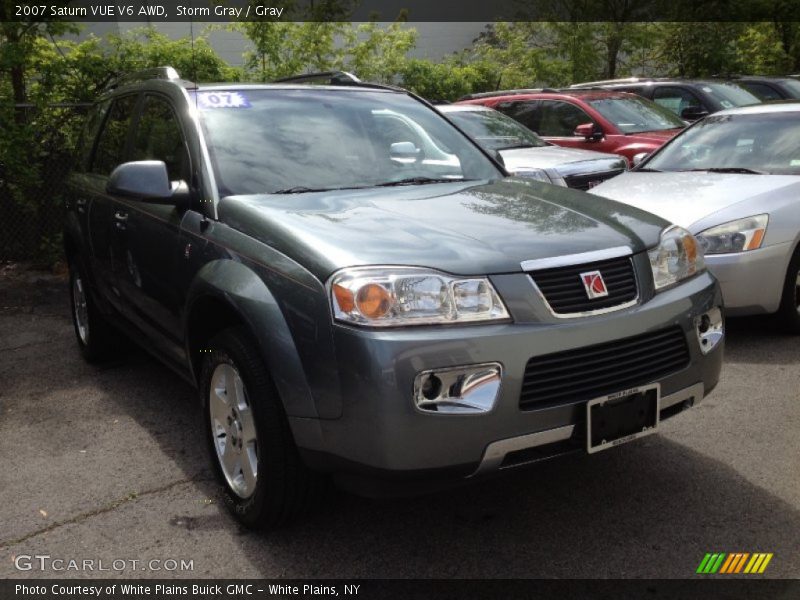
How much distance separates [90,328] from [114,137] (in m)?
1.26

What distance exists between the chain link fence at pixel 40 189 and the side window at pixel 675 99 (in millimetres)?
7632

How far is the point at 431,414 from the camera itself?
2.68 m

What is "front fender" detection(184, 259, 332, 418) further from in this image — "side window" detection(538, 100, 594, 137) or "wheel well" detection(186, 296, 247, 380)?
"side window" detection(538, 100, 594, 137)

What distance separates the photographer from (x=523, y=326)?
2812 mm

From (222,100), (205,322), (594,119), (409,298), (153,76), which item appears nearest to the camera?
(409,298)

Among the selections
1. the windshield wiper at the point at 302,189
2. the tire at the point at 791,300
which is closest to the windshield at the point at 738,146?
the tire at the point at 791,300

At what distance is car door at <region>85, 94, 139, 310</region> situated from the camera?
15.5 feet

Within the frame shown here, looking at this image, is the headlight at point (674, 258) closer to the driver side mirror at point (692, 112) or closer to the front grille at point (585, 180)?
the front grille at point (585, 180)

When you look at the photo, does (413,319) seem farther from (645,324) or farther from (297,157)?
(297,157)

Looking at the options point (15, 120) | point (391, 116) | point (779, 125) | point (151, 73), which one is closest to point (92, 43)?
point (15, 120)

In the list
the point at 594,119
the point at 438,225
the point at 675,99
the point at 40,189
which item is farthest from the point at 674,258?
the point at 675,99

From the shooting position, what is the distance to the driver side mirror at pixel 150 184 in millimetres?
3662

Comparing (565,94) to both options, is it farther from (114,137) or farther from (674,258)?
(674,258)

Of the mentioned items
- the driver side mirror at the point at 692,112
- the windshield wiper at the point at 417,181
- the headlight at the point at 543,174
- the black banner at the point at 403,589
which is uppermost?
the windshield wiper at the point at 417,181
